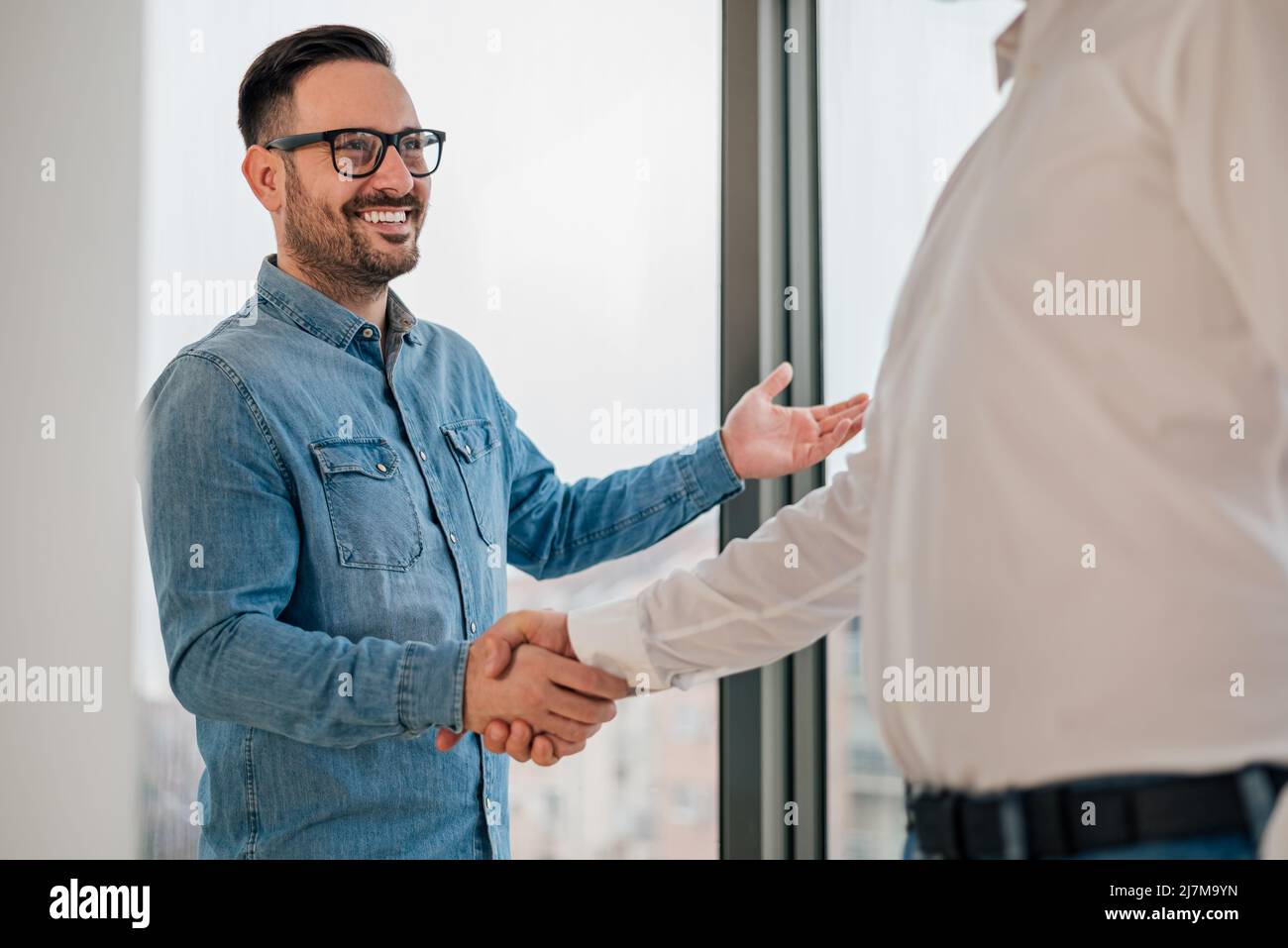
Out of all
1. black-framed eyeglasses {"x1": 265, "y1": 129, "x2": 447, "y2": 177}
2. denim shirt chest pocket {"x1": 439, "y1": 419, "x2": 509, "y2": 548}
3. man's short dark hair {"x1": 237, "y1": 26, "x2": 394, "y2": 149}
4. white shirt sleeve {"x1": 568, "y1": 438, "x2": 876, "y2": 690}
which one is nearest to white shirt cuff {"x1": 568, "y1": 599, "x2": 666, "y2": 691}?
white shirt sleeve {"x1": 568, "y1": 438, "x2": 876, "y2": 690}

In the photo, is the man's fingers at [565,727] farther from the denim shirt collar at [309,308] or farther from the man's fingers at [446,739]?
the denim shirt collar at [309,308]

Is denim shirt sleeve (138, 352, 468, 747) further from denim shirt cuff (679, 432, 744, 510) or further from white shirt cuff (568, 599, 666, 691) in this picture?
denim shirt cuff (679, 432, 744, 510)

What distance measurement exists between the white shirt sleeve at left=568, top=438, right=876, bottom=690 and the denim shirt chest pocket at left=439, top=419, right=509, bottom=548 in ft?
1.10

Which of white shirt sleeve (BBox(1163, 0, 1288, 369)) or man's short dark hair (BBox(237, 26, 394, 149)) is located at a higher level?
man's short dark hair (BBox(237, 26, 394, 149))

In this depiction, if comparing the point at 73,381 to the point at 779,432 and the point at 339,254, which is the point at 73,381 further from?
the point at 779,432

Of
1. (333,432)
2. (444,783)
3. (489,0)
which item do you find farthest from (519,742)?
(489,0)

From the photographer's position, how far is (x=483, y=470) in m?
1.66

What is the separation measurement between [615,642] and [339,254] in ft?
2.35

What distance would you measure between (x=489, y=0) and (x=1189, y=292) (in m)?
1.45

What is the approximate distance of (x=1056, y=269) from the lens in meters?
0.88

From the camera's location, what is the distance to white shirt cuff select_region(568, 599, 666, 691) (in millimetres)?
1412

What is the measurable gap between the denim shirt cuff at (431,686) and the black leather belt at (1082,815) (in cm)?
67
